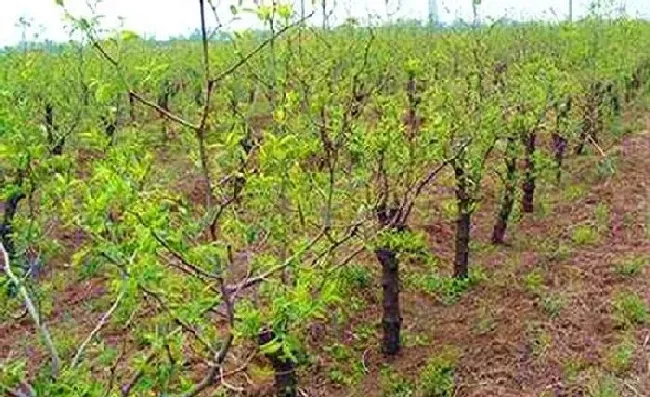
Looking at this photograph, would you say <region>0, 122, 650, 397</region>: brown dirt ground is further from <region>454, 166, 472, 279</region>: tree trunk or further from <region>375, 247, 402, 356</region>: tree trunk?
<region>454, 166, 472, 279</region>: tree trunk

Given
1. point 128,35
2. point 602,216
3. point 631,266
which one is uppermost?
point 128,35

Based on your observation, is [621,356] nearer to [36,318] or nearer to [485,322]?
[485,322]

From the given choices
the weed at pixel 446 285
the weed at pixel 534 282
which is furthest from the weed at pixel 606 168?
the weed at pixel 446 285

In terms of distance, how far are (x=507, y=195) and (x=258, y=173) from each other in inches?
254

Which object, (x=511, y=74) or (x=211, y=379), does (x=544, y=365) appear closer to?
(x=211, y=379)

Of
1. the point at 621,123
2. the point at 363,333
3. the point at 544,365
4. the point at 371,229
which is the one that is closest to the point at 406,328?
the point at 363,333

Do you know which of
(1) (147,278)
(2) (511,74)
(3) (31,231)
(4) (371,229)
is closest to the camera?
(1) (147,278)

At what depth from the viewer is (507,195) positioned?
9.45 m

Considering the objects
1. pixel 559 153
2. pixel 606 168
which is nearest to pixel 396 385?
pixel 559 153

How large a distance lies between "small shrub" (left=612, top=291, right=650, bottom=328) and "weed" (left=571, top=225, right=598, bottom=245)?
66.3 inches

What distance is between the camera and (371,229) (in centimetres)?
611

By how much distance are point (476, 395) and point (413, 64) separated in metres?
2.44

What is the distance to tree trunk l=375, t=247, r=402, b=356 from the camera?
23.4 feet

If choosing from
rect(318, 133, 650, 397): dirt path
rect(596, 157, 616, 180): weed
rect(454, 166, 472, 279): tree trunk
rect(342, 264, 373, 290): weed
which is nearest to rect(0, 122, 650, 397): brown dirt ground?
rect(318, 133, 650, 397): dirt path
